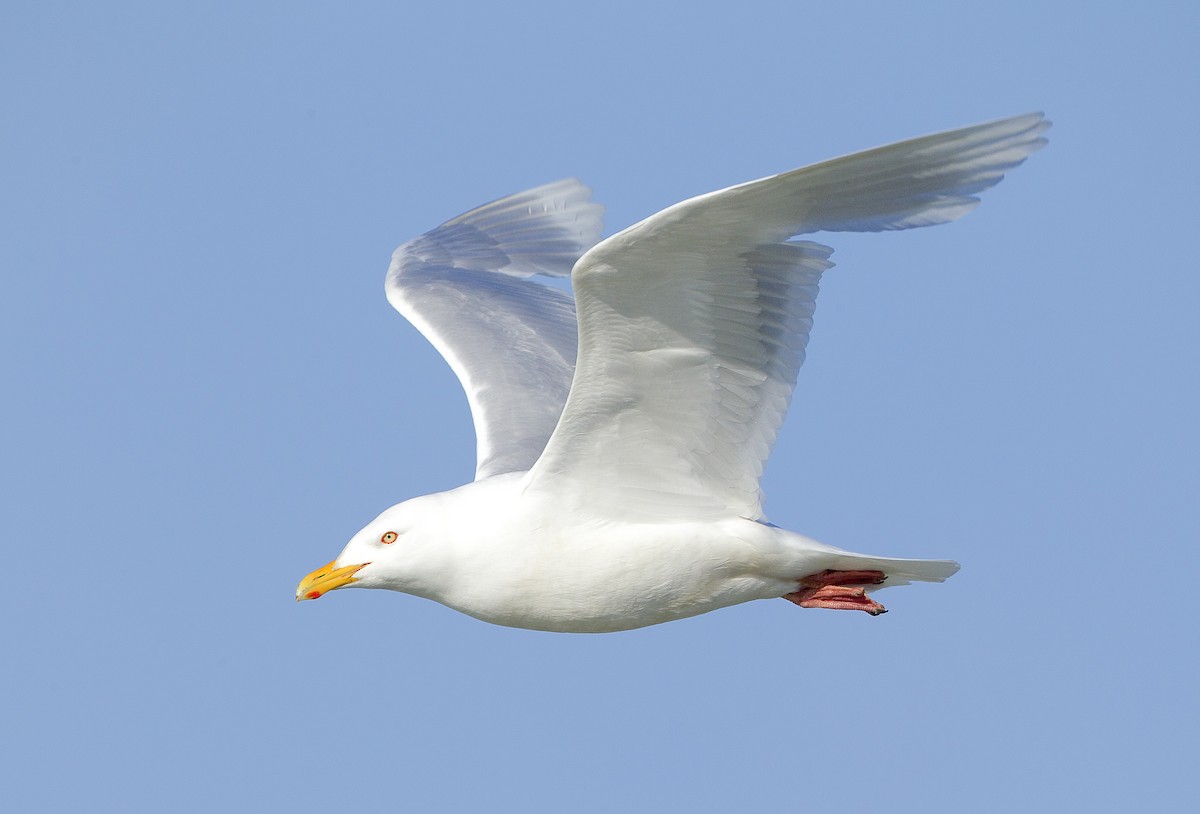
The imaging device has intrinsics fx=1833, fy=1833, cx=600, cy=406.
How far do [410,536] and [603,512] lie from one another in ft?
3.68

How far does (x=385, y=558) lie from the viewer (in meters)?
10.6

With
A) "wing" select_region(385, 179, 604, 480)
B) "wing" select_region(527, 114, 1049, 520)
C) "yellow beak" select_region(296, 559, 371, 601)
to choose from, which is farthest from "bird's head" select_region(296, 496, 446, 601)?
"wing" select_region(385, 179, 604, 480)

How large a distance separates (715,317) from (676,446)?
3.25 ft

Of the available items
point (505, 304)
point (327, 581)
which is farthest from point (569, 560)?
point (505, 304)

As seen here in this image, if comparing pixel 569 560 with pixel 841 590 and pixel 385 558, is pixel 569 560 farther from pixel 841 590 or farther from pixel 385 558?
pixel 841 590

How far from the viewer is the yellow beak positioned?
10.6 metres

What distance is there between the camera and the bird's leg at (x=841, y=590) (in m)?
10.9

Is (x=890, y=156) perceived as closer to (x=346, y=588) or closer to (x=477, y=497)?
(x=477, y=497)

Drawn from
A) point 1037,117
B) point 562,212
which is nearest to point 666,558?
point 1037,117

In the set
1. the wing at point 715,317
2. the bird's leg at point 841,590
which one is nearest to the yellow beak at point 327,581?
the wing at point 715,317

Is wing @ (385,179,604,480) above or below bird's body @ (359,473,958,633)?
above

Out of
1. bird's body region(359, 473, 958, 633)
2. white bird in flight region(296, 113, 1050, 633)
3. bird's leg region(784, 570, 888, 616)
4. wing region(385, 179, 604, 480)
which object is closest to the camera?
white bird in flight region(296, 113, 1050, 633)

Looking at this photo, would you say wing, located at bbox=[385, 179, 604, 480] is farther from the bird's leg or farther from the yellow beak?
the bird's leg

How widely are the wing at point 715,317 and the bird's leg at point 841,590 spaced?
2.01 ft
